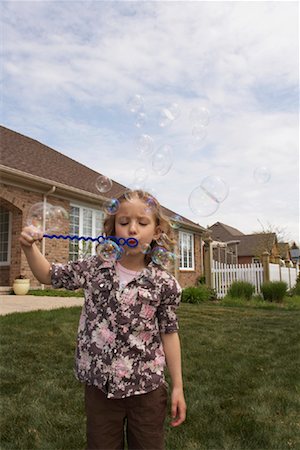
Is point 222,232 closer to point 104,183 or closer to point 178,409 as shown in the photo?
point 104,183

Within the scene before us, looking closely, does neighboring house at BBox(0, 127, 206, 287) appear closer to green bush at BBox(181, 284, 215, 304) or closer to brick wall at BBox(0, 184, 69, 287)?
brick wall at BBox(0, 184, 69, 287)

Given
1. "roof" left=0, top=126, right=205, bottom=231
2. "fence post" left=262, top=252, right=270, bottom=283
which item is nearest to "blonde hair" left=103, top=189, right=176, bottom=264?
"roof" left=0, top=126, right=205, bottom=231

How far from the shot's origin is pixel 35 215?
254cm

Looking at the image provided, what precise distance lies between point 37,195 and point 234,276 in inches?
305

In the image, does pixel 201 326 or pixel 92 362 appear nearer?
pixel 92 362

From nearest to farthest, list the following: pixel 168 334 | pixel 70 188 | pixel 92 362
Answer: pixel 92 362, pixel 168 334, pixel 70 188

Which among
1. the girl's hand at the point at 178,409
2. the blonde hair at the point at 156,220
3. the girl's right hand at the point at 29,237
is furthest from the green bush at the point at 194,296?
the girl's right hand at the point at 29,237

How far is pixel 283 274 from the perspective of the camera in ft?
56.5

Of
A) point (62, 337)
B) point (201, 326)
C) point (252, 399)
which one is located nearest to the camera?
point (252, 399)

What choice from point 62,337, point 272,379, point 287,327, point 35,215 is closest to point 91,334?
point 35,215

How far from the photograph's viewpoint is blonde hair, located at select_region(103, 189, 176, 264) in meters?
2.19

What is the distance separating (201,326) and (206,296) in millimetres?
6061

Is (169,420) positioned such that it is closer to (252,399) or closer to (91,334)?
(252,399)

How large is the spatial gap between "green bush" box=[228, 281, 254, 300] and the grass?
6.55 metres
